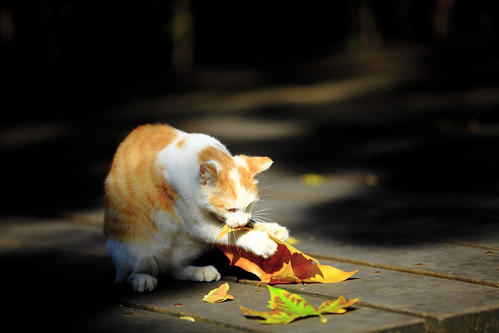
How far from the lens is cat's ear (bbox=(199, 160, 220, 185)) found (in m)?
2.40

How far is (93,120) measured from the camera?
7750 mm

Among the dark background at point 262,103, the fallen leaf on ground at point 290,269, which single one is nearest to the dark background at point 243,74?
the dark background at point 262,103

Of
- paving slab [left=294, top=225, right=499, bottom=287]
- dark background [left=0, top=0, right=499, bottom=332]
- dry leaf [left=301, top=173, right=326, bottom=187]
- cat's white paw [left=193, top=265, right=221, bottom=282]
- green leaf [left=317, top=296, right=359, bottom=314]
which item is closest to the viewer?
green leaf [left=317, top=296, right=359, bottom=314]

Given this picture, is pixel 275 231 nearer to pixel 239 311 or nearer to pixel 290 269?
pixel 290 269

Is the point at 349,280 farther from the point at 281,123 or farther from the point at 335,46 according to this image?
the point at 335,46

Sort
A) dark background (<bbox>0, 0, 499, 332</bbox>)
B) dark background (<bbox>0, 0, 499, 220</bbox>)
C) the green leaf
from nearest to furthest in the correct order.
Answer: the green leaf
dark background (<bbox>0, 0, 499, 332</bbox>)
dark background (<bbox>0, 0, 499, 220</bbox>)

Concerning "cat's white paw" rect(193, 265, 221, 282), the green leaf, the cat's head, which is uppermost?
the cat's head

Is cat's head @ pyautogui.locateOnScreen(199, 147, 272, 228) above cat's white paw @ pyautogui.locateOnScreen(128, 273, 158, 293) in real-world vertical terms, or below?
above

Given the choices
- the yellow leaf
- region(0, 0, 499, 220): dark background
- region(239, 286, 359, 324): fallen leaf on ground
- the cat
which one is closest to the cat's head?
the cat

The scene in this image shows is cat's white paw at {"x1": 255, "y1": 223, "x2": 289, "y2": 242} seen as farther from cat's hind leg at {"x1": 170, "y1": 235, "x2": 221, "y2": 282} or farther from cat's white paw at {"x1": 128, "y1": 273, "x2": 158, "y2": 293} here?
cat's white paw at {"x1": 128, "y1": 273, "x2": 158, "y2": 293}

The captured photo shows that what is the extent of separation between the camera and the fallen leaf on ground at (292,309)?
210 centimetres

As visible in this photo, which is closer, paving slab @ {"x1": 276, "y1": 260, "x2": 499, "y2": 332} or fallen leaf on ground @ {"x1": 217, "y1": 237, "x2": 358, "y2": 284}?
paving slab @ {"x1": 276, "y1": 260, "x2": 499, "y2": 332}

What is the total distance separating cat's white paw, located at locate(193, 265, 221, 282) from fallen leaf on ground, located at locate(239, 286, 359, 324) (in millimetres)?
443

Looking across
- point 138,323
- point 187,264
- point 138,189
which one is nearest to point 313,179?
point 187,264
